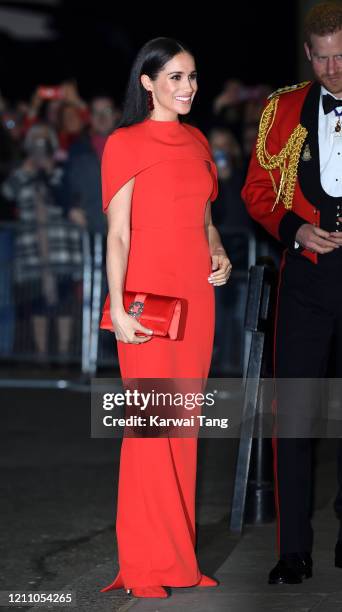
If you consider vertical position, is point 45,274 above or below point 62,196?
below

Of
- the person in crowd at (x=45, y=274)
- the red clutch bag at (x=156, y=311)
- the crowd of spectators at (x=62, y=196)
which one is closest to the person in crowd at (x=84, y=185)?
the crowd of spectators at (x=62, y=196)

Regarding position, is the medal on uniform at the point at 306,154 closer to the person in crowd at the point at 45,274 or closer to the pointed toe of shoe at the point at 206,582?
the pointed toe of shoe at the point at 206,582

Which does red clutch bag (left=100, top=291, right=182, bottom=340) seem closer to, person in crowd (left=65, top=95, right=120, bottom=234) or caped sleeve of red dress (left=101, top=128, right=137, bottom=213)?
caped sleeve of red dress (left=101, top=128, right=137, bottom=213)

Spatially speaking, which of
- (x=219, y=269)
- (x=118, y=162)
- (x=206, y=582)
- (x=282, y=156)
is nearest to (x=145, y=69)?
(x=118, y=162)

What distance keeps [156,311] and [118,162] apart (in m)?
0.57

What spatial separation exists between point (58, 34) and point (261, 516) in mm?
17286

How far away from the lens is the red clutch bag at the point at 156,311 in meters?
5.26

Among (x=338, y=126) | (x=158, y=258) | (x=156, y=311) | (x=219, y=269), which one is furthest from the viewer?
(x=338, y=126)

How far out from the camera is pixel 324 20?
5.58 metres

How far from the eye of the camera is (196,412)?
18.4 feet

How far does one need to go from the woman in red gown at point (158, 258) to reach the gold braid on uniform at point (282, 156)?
395mm

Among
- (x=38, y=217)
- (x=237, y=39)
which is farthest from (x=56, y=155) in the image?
(x=237, y=39)

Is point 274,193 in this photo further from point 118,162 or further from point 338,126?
point 118,162

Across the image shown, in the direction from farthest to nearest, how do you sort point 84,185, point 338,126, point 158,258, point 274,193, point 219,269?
point 84,185 → point 274,193 → point 338,126 → point 219,269 → point 158,258
